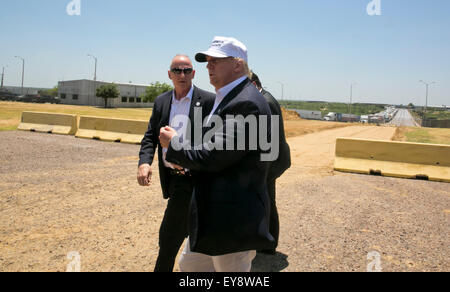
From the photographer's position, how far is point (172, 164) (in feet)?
9.17

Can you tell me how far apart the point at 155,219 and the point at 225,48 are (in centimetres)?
340

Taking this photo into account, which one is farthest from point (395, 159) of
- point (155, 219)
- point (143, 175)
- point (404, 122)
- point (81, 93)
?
point (404, 122)

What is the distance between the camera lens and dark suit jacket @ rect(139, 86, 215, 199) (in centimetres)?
300

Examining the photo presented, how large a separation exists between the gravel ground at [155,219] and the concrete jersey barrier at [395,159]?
47cm

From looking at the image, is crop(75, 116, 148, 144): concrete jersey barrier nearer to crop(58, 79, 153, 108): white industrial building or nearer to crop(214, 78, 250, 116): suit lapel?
crop(214, 78, 250, 116): suit lapel

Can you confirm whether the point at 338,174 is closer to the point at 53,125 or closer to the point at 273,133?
the point at 273,133

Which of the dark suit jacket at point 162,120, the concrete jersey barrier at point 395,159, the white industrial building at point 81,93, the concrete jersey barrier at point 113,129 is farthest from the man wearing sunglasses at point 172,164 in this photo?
the white industrial building at point 81,93

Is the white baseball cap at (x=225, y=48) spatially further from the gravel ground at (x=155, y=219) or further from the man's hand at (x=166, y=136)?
the gravel ground at (x=155, y=219)

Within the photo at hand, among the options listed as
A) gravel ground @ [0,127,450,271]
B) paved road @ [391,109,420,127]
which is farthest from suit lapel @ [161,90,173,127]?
paved road @ [391,109,420,127]

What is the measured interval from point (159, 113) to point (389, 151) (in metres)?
7.73

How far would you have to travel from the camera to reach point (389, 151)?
9188mm

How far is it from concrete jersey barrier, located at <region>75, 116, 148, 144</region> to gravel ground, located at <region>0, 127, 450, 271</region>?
14.6 feet

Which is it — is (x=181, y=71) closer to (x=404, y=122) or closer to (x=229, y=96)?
(x=229, y=96)

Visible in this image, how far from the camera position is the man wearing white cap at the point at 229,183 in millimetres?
1877
